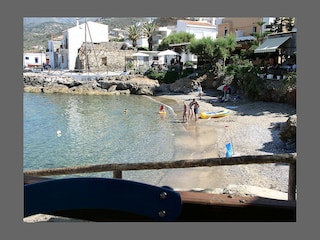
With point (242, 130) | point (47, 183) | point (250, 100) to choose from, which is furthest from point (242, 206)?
point (250, 100)

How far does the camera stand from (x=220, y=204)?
5.62ft

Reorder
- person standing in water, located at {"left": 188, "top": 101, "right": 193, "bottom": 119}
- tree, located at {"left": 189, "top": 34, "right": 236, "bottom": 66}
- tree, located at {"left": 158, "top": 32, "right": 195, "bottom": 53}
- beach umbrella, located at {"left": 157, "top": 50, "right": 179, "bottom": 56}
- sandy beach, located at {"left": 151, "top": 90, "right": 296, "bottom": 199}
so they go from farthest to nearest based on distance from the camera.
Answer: beach umbrella, located at {"left": 157, "top": 50, "right": 179, "bottom": 56} → tree, located at {"left": 158, "top": 32, "right": 195, "bottom": 53} → tree, located at {"left": 189, "top": 34, "right": 236, "bottom": 66} → person standing in water, located at {"left": 188, "top": 101, "right": 193, "bottom": 119} → sandy beach, located at {"left": 151, "top": 90, "right": 296, "bottom": 199}

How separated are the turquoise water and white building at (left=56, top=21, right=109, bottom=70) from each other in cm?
639

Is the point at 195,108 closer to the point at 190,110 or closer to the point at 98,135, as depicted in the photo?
the point at 190,110

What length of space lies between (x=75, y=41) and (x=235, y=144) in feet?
71.1

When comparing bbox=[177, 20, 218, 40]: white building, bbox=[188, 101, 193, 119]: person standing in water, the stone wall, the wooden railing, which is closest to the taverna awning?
bbox=[188, 101, 193, 119]: person standing in water

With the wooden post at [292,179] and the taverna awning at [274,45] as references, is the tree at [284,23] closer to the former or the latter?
the taverna awning at [274,45]

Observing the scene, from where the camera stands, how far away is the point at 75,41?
99.4ft

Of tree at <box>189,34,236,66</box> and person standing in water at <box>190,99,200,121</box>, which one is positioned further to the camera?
tree at <box>189,34,236,66</box>

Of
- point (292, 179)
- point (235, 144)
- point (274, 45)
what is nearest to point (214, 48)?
point (274, 45)

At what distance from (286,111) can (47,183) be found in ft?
50.5

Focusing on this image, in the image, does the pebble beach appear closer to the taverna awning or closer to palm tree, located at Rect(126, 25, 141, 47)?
the taverna awning

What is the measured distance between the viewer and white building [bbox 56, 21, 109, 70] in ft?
96.9

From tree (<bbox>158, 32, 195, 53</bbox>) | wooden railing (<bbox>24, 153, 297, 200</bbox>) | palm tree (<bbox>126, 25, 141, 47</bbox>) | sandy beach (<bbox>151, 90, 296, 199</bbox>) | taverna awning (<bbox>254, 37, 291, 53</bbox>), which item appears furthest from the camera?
palm tree (<bbox>126, 25, 141, 47</bbox>)
